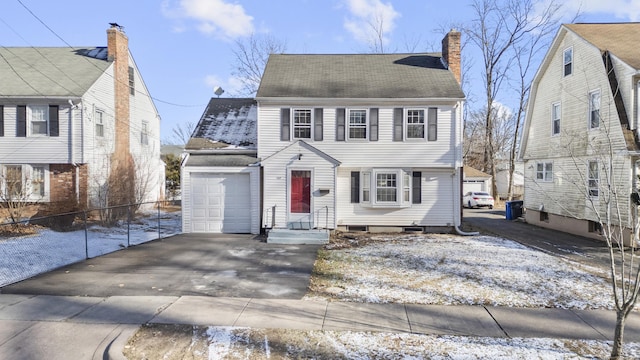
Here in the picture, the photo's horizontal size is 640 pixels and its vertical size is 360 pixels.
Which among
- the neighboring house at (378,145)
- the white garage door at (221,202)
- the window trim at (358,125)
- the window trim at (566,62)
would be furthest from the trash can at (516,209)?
the white garage door at (221,202)

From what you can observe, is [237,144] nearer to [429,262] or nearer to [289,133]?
[289,133]

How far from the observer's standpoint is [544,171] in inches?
738

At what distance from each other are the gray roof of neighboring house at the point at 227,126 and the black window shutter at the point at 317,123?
2752 millimetres

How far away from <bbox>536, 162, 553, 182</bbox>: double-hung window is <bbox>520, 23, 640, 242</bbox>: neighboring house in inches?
1.9

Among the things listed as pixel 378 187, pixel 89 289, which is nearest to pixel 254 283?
pixel 89 289

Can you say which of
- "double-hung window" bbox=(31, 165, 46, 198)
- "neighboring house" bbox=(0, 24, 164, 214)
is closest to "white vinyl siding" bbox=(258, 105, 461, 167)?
"neighboring house" bbox=(0, 24, 164, 214)

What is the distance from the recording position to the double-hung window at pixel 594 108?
567 inches

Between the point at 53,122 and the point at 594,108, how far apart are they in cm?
2231

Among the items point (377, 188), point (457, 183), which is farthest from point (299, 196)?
point (457, 183)

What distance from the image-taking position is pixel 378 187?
15.2 metres

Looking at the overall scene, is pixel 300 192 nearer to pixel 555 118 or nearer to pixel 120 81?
pixel 120 81

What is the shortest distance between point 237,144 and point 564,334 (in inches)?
540

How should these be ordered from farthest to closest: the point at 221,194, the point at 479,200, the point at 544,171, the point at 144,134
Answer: the point at 479,200
the point at 144,134
the point at 544,171
the point at 221,194

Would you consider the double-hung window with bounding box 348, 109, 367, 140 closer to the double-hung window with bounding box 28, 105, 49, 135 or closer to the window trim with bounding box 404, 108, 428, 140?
the window trim with bounding box 404, 108, 428, 140
